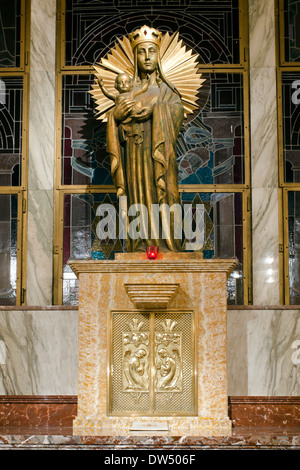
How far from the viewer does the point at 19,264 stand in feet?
23.5

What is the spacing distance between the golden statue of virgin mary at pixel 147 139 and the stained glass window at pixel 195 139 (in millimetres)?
825

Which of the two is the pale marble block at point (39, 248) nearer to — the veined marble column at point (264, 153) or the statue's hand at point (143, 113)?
the statue's hand at point (143, 113)

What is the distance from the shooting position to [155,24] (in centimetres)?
754

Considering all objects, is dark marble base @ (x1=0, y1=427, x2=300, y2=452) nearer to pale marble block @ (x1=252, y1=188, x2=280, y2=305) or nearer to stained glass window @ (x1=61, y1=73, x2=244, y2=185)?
pale marble block @ (x1=252, y1=188, x2=280, y2=305)

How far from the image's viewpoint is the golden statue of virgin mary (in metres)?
6.30

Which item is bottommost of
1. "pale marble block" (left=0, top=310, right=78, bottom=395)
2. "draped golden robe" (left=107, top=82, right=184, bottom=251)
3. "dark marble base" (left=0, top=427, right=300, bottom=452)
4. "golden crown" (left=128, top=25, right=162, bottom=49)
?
"dark marble base" (left=0, top=427, right=300, bottom=452)

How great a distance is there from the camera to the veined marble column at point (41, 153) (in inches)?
281

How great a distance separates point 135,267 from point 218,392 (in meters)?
1.17

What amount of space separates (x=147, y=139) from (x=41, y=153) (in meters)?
1.36

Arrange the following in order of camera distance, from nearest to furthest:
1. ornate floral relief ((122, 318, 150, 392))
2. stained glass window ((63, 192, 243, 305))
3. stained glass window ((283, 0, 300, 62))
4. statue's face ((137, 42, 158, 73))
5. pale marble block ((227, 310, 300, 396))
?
1. ornate floral relief ((122, 318, 150, 392))
2. statue's face ((137, 42, 158, 73))
3. pale marble block ((227, 310, 300, 396))
4. stained glass window ((63, 192, 243, 305))
5. stained glass window ((283, 0, 300, 62))

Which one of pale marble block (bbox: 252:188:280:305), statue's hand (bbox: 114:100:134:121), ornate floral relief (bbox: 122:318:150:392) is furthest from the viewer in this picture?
pale marble block (bbox: 252:188:280:305)

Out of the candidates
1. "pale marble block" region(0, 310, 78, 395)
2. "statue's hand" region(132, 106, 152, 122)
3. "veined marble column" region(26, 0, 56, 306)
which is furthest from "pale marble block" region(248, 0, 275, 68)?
"pale marble block" region(0, 310, 78, 395)

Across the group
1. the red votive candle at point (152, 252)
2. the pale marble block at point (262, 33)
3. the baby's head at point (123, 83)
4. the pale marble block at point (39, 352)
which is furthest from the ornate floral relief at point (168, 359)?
the pale marble block at point (262, 33)

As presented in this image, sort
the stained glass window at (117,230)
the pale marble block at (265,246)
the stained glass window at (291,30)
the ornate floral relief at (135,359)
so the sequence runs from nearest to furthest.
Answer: the ornate floral relief at (135,359) → the pale marble block at (265,246) → the stained glass window at (117,230) → the stained glass window at (291,30)
